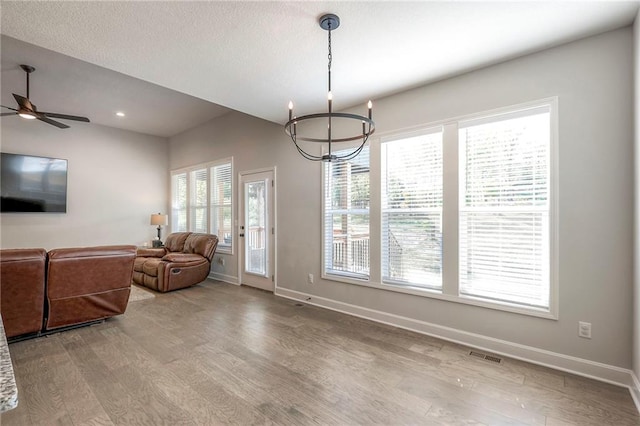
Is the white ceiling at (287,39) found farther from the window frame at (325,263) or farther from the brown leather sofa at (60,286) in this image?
the brown leather sofa at (60,286)

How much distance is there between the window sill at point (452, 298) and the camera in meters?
2.66

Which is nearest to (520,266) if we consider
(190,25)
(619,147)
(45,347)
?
(619,147)

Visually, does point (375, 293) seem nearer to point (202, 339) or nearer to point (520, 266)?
point (520, 266)

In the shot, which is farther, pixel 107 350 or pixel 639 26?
pixel 107 350

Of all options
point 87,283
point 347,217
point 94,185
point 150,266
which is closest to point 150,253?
point 150,266

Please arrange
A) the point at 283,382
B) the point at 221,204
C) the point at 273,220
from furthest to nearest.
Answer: the point at 221,204, the point at 273,220, the point at 283,382

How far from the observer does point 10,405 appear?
1.84ft

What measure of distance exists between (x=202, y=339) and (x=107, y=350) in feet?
2.76

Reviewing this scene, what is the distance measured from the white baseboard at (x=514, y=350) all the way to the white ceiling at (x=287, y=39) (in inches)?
104

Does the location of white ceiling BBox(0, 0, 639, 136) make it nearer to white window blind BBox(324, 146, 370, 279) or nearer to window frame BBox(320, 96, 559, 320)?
window frame BBox(320, 96, 559, 320)

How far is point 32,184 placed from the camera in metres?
5.48

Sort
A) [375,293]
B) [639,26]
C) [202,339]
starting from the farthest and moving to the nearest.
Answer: [375,293] < [202,339] < [639,26]

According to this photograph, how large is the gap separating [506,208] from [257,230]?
12.4ft

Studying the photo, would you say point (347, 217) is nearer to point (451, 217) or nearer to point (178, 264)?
point (451, 217)
